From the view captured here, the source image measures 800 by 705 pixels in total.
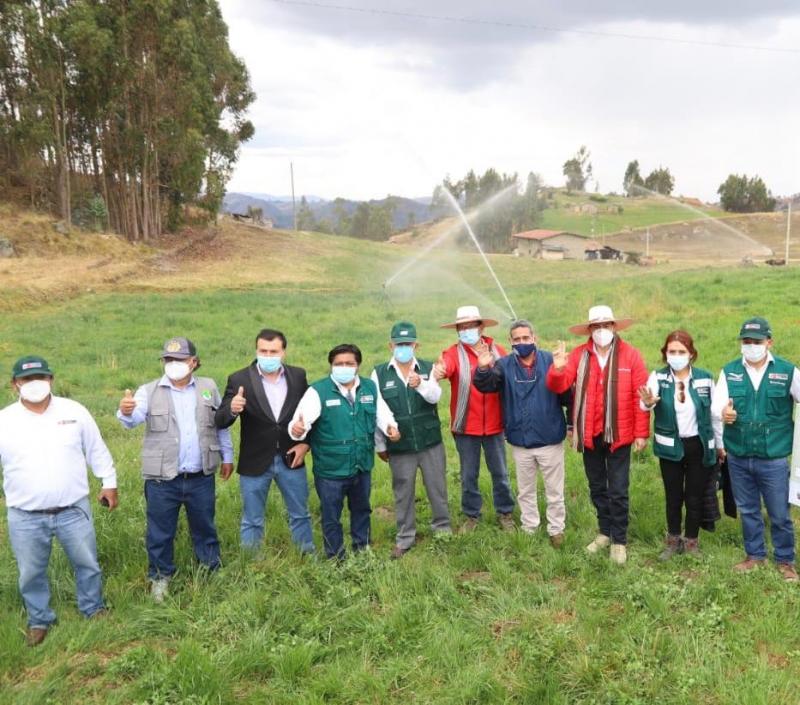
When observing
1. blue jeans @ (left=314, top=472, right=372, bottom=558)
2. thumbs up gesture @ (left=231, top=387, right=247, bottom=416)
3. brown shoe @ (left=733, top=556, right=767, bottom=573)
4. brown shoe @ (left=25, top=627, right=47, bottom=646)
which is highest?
thumbs up gesture @ (left=231, top=387, right=247, bottom=416)

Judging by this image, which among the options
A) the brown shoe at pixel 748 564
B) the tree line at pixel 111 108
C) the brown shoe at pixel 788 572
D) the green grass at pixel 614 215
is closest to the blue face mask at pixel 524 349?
the brown shoe at pixel 748 564

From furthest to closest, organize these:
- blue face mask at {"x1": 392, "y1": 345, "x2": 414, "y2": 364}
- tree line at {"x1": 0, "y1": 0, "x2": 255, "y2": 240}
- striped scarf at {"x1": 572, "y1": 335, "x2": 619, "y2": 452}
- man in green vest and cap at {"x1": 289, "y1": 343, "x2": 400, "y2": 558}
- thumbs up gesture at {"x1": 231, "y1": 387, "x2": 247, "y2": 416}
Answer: tree line at {"x1": 0, "y1": 0, "x2": 255, "y2": 240} → blue face mask at {"x1": 392, "y1": 345, "x2": 414, "y2": 364} → striped scarf at {"x1": 572, "y1": 335, "x2": 619, "y2": 452} → man in green vest and cap at {"x1": 289, "y1": 343, "x2": 400, "y2": 558} → thumbs up gesture at {"x1": 231, "y1": 387, "x2": 247, "y2": 416}

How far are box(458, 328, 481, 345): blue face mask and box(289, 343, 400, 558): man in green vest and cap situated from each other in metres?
1.16

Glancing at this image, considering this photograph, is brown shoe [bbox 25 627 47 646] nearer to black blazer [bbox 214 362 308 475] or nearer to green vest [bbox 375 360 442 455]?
black blazer [bbox 214 362 308 475]

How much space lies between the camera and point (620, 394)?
577 cm

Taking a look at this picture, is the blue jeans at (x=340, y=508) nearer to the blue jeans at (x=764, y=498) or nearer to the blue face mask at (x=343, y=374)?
the blue face mask at (x=343, y=374)

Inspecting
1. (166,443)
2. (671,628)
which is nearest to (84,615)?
(166,443)

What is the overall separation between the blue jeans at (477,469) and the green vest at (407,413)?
57 centimetres

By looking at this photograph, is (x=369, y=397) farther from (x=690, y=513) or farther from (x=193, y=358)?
(x=690, y=513)

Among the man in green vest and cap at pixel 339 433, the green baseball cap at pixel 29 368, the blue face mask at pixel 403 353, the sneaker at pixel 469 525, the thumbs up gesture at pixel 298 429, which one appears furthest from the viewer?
the sneaker at pixel 469 525

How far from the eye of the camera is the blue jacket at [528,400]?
19.8 ft

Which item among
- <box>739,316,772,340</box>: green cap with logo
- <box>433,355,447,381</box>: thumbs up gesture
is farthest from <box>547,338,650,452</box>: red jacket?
<box>433,355,447,381</box>: thumbs up gesture

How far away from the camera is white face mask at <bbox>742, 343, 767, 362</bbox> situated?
529 cm

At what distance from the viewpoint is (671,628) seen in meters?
4.50
